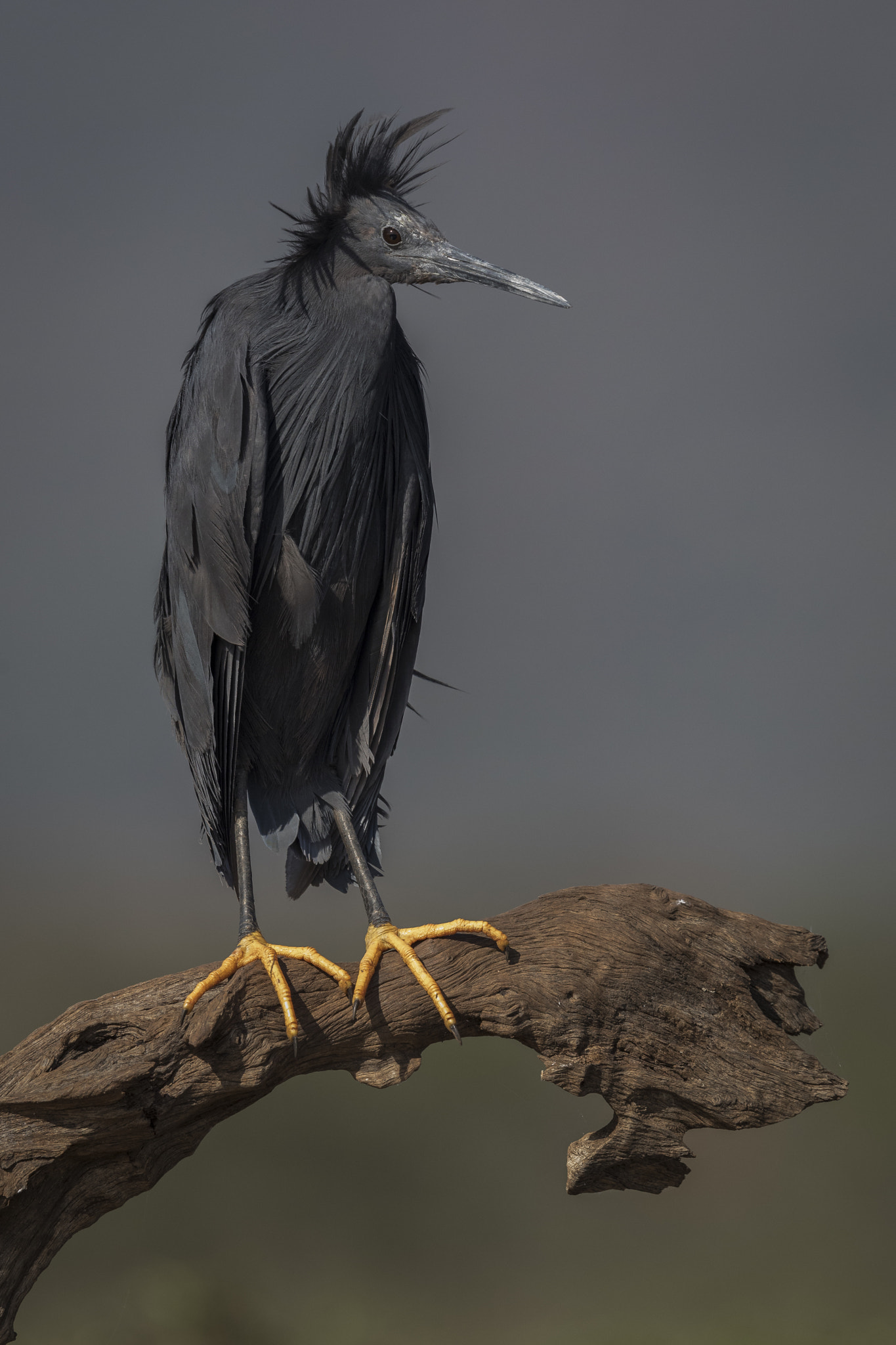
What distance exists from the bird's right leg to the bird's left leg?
0.15ft

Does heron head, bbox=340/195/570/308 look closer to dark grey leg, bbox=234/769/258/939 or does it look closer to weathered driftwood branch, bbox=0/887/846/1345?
dark grey leg, bbox=234/769/258/939

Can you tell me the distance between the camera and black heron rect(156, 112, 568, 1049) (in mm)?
2176

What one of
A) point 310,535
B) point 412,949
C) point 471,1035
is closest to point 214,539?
point 310,535

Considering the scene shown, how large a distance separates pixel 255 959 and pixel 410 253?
1.41m

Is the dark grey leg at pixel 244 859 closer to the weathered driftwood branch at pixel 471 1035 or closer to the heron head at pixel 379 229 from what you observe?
the weathered driftwood branch at pixel 471 1035

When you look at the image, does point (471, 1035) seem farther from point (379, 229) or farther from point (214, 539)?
point (379, 229)

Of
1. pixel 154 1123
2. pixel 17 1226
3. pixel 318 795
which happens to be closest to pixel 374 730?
pixel 318 795

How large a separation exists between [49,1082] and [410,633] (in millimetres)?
1117

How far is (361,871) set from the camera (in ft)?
7.68

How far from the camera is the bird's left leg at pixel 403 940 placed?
81.6 inches

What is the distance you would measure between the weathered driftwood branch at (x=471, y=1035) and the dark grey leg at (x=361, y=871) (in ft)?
0.33

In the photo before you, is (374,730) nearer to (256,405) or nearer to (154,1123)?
(256,405)

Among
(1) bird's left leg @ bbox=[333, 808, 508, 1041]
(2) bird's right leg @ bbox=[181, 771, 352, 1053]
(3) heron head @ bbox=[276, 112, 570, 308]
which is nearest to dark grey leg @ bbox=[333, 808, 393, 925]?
(1) bird's left leg @ bbox=[333, 808, 508, 1041]

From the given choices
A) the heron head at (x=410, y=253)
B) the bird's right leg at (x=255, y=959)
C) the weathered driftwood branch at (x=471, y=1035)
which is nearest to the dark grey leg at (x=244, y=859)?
the bird's right leg at (x=255, y=959)
